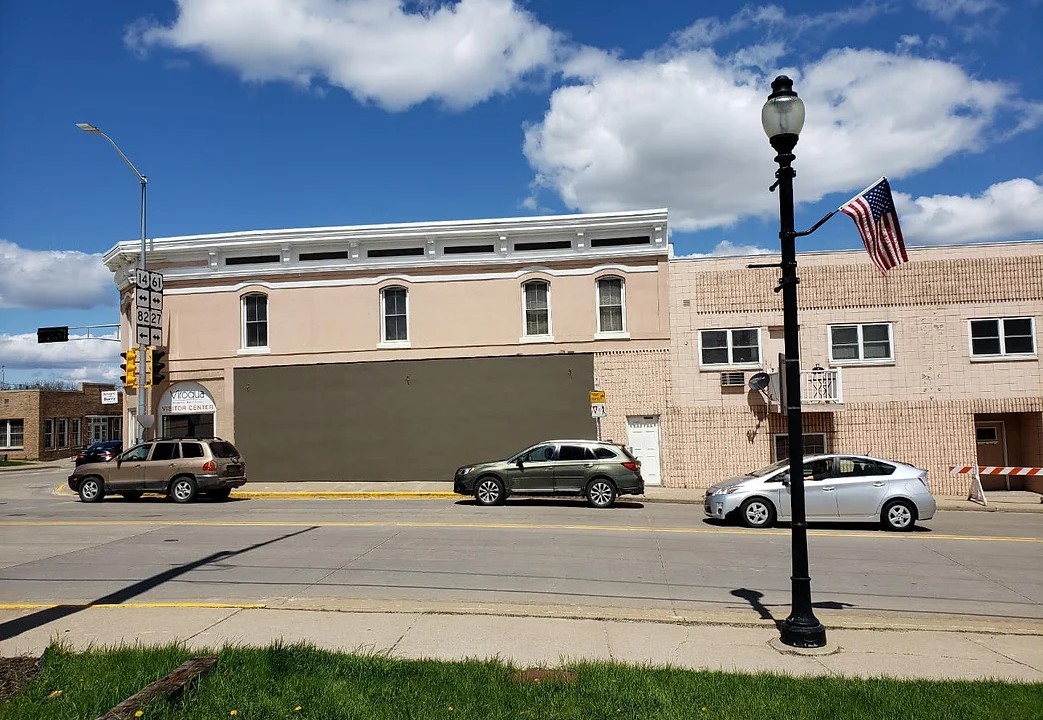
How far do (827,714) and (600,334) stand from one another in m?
19.6

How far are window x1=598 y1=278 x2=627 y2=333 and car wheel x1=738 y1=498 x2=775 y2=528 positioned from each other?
998 centimetres

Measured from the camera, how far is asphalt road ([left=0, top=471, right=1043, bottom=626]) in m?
9.45

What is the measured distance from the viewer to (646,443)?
2412 cm

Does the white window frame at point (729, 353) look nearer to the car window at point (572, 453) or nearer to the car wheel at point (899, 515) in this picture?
the car window at point (572, 453)

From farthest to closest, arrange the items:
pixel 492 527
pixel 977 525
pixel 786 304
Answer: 1. pixel 977 525
2. pixel 492 527
3. pixel 786 304

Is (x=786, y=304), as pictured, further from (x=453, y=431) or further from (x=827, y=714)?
(x=453, y=431)

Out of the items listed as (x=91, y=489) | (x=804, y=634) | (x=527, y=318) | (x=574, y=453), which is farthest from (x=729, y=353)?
(x=91, y=489)

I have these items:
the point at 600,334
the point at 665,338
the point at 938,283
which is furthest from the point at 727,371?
the point at 938,283

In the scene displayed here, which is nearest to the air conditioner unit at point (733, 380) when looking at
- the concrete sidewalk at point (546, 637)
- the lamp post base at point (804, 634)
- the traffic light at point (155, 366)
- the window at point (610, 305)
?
the window at point (610, 305)

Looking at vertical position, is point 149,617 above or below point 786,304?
below

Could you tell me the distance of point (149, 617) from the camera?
8.40m

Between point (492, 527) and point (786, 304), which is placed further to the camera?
point (492, 527)

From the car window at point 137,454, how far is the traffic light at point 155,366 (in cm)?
299

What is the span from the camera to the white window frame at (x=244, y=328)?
2631cm
